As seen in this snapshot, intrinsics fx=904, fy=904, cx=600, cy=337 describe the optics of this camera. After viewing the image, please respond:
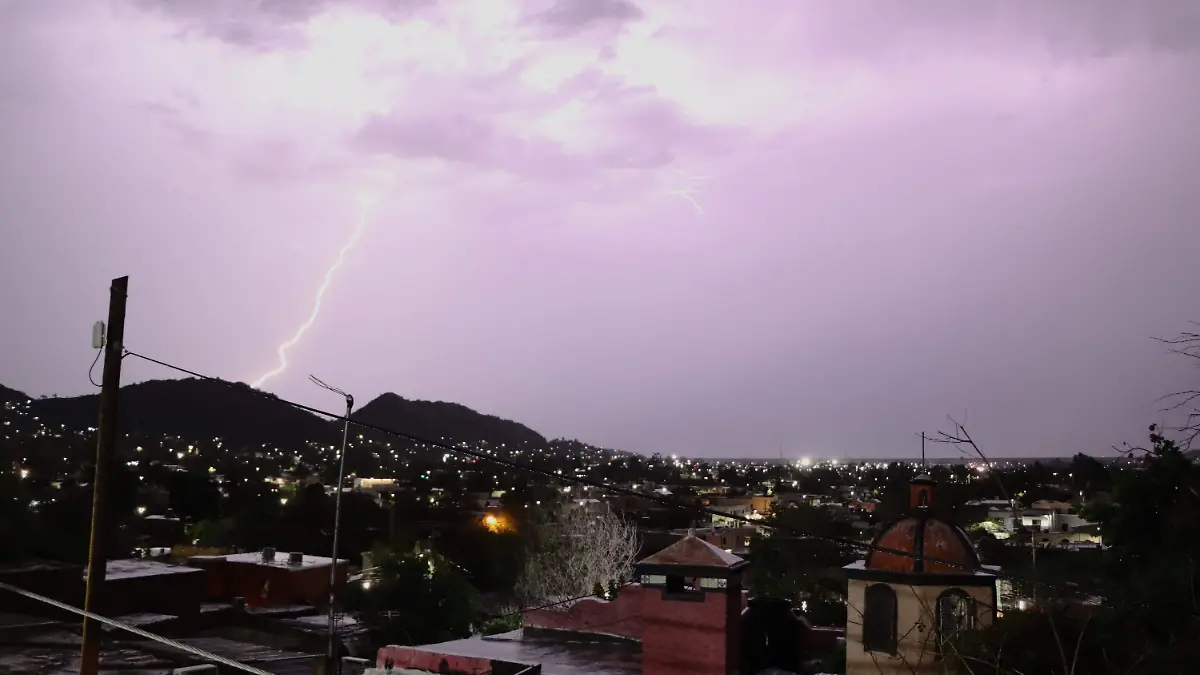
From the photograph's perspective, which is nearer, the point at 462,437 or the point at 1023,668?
the point at 1023,668

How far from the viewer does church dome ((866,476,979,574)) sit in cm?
1387

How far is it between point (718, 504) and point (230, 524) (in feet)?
140

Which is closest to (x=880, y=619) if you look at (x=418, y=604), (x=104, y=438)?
(x=104, y=438)

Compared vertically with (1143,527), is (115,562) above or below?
below

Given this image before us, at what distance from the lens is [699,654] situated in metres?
13.4

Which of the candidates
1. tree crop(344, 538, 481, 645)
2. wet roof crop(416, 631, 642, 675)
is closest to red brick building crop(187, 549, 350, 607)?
tree crop(344, 538, 481, 645)

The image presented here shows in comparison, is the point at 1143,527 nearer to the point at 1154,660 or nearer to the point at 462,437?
the point at 1154,660

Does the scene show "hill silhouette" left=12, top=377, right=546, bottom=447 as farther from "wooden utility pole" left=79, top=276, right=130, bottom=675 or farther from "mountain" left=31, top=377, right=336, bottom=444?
"wooden utility pole" left=79, top=276, right=130, bottom=675

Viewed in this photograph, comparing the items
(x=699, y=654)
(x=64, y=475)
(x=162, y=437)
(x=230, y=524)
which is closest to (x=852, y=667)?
(x=699, y=654)

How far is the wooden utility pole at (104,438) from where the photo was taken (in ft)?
30.3

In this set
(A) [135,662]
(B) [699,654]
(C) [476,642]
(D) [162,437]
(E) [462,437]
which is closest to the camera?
(B) [699,654]

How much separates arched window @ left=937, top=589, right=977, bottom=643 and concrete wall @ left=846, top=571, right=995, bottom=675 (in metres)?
0.07

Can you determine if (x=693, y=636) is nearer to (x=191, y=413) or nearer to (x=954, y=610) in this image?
(x=954, y=610)

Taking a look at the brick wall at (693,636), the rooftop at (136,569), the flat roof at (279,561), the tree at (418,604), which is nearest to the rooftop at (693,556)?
the brick wall at (693,636)
